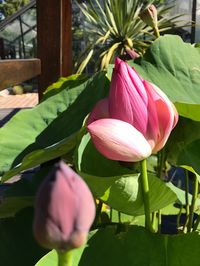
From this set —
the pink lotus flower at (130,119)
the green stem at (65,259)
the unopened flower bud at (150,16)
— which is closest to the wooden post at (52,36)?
the unopened flower bud at (150,16)

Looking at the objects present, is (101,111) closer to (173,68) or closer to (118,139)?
(118,139)

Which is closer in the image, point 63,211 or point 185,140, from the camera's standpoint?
point 63,211

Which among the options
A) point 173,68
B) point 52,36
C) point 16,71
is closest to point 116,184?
point 173,68

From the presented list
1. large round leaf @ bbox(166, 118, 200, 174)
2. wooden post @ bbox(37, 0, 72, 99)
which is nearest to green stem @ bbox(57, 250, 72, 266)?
large round leaf @ bbox(166, 118, 200, 174)

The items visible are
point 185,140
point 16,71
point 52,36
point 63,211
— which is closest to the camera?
point 63,211

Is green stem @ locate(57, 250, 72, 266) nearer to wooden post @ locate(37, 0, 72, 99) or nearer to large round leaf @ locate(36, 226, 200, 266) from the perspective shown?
large round leaf @ locate(36, 226, 200, 266)

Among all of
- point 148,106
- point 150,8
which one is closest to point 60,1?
point 150,8

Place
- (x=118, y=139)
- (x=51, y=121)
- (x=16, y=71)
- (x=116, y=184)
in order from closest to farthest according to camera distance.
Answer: (x=118, y=139), (x=116, y=184), (x=51, y=121), (x=16, y=71)
